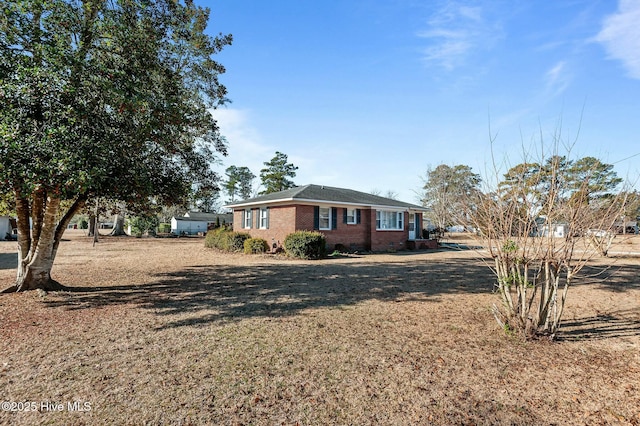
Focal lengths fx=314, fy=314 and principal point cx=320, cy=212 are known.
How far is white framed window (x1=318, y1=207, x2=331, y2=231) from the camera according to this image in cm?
1973

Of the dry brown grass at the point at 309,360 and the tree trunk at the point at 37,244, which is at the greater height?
the tree trunk at the point at 37,244

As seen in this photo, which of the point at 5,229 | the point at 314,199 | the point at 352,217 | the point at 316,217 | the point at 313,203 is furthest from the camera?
the point at 5,229

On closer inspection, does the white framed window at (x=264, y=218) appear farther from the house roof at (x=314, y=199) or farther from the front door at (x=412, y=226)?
the front door at (x=412, y=226)

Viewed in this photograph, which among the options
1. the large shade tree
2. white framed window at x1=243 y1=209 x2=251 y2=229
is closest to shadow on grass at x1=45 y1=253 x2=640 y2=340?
the large shade tree

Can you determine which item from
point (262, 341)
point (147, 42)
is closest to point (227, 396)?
point (262, 341)

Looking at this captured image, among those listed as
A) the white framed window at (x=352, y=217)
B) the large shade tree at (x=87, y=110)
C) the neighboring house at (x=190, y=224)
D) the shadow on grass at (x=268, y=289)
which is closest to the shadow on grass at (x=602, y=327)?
the shadow on grass at (x=268, y=289)

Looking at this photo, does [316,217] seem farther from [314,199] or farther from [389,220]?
[389,220]

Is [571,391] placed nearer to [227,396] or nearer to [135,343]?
[227,396]

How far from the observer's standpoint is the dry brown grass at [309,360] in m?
3.21

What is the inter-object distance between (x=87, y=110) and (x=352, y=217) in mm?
16310

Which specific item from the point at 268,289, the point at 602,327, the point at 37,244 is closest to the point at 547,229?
the point at 602,327

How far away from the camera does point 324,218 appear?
786 inches

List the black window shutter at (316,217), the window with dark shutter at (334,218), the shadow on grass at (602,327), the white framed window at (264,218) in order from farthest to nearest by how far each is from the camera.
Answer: the white framed window at (264,218) < the window with dark shutter at (334,218) < the black window shutter at (316,217) < the shadow on grass at (602,327)

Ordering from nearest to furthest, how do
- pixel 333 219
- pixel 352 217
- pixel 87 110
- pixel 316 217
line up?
pixel 87 110 < pixel 316 217 < pixel 333 219 < pixel 352 217
